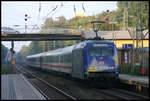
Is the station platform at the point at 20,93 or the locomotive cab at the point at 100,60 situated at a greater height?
the locomotive cab at the point at 100,60

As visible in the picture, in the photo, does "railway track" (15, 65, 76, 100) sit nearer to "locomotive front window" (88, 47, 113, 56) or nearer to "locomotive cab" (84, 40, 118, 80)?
"locomotive cab" (84, 40, 118, 80)

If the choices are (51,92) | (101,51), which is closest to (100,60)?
(101,51)

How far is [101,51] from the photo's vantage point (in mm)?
19438

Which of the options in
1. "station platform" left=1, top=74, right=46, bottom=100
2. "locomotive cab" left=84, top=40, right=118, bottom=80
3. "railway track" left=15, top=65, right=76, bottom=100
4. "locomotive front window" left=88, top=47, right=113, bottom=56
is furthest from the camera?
"locomotive front window" left=88, top=47, right=113, bottom=56

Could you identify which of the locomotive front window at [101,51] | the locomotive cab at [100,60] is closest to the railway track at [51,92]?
the locomotive cab at [100,60]

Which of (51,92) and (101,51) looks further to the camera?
(101,51)

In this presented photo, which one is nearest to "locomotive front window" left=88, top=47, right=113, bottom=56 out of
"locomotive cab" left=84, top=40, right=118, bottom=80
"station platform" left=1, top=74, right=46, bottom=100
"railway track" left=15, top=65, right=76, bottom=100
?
"locomotive cab" left=84, top=40, right=118, bottom=80

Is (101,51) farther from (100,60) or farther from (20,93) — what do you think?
(20,93)

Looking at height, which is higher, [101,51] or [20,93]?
[101,51]

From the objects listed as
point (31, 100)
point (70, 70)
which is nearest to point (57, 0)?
point (70, 70)

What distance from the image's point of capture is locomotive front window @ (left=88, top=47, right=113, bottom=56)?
1936cm

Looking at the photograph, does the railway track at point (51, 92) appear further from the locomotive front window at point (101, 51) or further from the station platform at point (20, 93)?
the locomotive front window at point (101, 51)

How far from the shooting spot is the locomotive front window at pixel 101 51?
19359 millimetres

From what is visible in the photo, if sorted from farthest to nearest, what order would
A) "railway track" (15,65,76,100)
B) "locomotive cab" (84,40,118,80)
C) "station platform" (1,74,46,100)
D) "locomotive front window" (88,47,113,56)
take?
1. "locomotive front window" (88,47,113,56)
2. "locomotive cab" (84,40,118,80)
3. "railway track" (15,65,76,100)
4. "station platform" (1,74,46,100)
